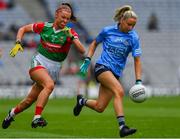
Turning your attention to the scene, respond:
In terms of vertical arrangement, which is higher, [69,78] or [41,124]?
[69,78]

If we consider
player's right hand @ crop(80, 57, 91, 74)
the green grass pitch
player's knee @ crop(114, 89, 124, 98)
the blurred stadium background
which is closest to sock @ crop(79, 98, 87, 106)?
the green grass pitch

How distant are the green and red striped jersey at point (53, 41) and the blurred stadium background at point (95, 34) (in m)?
24.6

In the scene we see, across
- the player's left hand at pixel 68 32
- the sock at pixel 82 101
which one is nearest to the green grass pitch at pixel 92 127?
the sock at pixel 82 101

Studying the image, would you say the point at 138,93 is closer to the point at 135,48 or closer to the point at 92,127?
the point at 135,48

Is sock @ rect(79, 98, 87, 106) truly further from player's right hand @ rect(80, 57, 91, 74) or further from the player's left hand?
the player's left hand

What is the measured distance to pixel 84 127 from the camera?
1686 cm

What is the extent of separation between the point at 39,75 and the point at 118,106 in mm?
1672

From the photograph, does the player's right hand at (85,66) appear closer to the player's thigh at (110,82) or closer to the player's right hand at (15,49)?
the player's thigh at (110,82)

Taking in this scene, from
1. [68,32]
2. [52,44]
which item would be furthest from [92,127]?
[68,32]

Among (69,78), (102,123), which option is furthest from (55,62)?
(69,78)

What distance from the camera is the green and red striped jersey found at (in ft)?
46.5

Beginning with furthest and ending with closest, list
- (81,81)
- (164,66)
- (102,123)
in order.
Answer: (164,66) < (81,81) < (102,123)

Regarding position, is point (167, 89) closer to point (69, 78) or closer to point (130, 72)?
point (130, 72)

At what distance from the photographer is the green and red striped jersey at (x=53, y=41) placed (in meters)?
14.2
